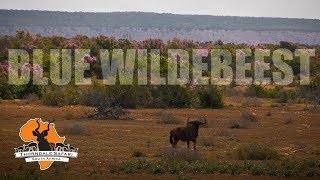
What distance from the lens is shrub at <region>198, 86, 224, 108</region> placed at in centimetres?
3825

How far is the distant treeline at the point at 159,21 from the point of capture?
134125 mm

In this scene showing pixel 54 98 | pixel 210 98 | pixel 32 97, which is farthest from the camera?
pixel 32 97

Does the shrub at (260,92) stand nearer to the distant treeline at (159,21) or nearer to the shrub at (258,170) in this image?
the shrub at (258,170)

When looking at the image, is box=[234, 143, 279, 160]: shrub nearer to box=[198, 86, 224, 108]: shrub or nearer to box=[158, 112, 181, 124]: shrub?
box=[158, 112, 181, 124]: shrub

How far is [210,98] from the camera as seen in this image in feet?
126

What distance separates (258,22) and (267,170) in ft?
408

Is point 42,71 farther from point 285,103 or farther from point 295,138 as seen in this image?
point 295,138

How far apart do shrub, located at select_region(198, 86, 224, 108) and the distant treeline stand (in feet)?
314

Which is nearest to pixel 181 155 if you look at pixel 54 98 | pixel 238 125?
pixel 238 125

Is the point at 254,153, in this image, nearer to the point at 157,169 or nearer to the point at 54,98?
the point at 157,169

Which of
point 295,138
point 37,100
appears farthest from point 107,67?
point 295,138

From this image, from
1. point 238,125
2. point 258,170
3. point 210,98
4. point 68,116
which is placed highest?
point 210,98

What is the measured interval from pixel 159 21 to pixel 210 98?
4009 inches

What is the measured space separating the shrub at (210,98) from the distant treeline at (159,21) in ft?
314
